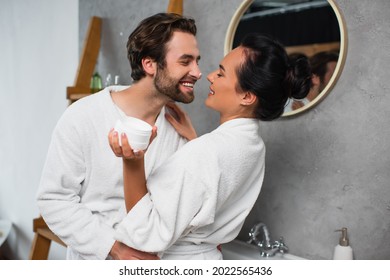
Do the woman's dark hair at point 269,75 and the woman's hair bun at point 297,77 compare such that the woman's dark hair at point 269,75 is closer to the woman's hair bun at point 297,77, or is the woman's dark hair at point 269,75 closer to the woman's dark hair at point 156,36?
the woman's hair bun at point 297,77

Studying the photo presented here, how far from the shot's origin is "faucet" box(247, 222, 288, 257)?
139 cm

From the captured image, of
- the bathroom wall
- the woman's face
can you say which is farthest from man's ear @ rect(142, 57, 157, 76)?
the bathroom wall

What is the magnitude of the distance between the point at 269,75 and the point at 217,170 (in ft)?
0.85

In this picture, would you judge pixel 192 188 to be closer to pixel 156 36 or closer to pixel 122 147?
pixel 122 147

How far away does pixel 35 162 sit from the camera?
8.77 feet

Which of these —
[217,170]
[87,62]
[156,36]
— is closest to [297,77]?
[217,170]

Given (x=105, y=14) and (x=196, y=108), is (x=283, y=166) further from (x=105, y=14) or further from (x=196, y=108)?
(x=105, y=14)

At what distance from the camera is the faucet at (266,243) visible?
1.39 m

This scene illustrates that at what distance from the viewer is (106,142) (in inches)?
46.0

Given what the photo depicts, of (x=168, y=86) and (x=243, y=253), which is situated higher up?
(x=168, y=86)

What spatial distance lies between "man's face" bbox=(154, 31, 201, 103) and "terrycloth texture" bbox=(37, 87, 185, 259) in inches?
6.3

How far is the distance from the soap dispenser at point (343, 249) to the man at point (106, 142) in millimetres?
531

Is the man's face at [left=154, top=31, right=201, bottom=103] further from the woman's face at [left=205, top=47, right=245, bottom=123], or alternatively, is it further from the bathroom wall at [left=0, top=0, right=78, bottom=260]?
the bathroom wall at [left=0, top=0, right=78, bottom=260]

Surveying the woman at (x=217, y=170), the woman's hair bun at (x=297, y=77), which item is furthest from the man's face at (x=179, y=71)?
the woman's hair bun at (x=297, y=77)
